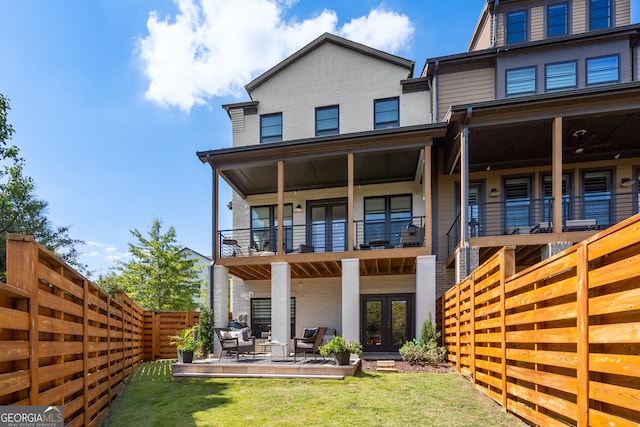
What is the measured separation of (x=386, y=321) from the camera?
12.3 m

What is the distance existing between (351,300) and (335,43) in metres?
10.3

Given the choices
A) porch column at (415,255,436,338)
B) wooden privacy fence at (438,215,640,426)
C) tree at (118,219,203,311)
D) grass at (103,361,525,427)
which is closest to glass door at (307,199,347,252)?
porch column at (415,255,436,338)

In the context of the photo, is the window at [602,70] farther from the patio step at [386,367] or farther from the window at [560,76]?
the patio step at [386,367]

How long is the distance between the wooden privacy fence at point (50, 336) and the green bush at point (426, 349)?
6.79 metres

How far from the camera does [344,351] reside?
805 cm

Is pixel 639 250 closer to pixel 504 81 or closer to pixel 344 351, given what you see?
pixel 344 351

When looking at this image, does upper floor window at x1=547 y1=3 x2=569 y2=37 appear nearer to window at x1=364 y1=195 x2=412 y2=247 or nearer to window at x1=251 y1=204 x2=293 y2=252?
window at x1=364 y1=195 x2=412 y2=247

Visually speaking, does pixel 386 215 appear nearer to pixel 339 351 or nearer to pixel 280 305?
pixel 280 305

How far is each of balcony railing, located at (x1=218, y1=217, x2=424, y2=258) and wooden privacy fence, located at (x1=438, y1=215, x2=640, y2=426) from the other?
657cm

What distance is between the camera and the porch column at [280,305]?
1060 cm

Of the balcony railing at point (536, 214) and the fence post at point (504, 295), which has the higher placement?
the balcony railing at point (536, 214)

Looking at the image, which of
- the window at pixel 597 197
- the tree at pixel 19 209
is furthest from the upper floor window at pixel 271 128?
the window at pixel 597 197

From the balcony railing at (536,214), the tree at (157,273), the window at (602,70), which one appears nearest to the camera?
the balcony railing at (536,214)

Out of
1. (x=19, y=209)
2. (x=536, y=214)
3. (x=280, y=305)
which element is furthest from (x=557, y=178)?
(x=19, y=209)
